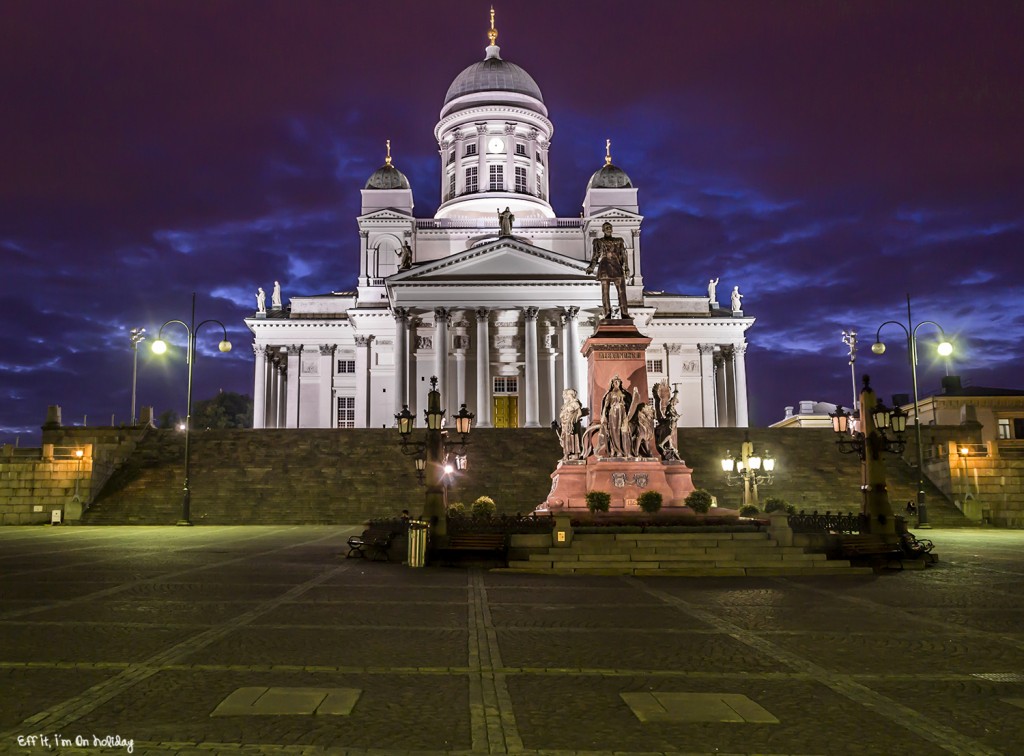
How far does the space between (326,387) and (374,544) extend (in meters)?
49.7

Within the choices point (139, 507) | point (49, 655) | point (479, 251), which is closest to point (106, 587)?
point (49, 655)

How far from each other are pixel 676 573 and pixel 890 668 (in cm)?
900

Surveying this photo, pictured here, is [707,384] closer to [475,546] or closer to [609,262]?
[609,262]

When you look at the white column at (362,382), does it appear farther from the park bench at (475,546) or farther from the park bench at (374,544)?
the park bench at (475,546)

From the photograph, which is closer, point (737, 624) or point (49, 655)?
point (49, 655)

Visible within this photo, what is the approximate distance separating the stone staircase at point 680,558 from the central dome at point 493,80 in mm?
66734

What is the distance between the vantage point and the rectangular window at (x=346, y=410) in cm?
6788

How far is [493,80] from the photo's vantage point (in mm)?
78938

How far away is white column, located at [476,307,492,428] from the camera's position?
56.7 meters

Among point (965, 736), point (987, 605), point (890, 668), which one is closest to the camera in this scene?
point (965, 736)

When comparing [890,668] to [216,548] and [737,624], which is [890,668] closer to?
[737,624]

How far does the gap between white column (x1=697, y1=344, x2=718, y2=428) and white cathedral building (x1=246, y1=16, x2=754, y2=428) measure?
0.11 metres

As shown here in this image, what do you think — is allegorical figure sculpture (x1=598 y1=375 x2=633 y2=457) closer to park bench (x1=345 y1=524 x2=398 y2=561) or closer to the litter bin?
the litter bin

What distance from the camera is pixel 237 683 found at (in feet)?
25.6
